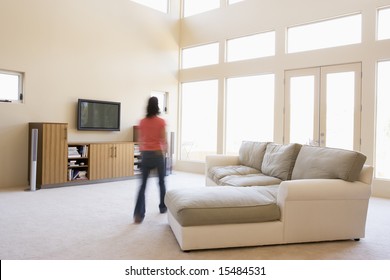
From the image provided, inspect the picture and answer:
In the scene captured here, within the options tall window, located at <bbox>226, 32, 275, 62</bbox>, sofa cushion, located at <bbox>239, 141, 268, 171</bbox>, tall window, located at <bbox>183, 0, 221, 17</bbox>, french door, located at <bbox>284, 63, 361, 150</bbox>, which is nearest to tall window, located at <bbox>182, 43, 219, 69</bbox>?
tall window, located at <bbox>226, 32, 275, 62</bbox>

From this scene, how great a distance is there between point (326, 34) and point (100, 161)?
15.5 feet

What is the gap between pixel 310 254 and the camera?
2488 millimetres

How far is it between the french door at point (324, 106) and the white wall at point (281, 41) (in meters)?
Result: 0.12

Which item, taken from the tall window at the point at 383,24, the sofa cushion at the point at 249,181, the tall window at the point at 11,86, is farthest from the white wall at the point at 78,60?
the tall window at the point at 383,24

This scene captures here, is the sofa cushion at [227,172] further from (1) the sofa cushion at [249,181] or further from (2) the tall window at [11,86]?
(2) the tall window at [11,86]

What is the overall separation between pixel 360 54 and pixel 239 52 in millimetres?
2508

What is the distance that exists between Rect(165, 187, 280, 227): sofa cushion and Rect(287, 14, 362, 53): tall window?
3890 millimetres

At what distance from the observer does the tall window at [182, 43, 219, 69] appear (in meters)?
7.26

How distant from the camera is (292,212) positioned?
2.63 meters

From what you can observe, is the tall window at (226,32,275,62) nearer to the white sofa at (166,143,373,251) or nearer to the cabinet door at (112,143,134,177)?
the cabinet door at (112,143,134,177)

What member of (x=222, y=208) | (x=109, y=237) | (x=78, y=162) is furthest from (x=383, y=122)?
(x=78, y=162)

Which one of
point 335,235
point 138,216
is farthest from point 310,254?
point 138,216

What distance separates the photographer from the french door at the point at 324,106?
17.2 ft

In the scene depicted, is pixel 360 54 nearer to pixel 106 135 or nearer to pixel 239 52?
pixel 239 52
